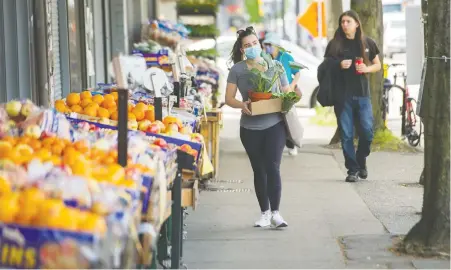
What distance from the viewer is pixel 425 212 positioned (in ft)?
23.0

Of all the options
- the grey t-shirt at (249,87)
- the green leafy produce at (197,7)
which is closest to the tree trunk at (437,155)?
the grey t-shirt at (249,87)

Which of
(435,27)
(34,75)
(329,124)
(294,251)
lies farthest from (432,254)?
(329,124)

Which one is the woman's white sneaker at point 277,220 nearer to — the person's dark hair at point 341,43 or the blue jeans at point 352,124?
the blue jeans at point 352,124

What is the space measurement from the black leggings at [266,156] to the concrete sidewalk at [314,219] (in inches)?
12.4

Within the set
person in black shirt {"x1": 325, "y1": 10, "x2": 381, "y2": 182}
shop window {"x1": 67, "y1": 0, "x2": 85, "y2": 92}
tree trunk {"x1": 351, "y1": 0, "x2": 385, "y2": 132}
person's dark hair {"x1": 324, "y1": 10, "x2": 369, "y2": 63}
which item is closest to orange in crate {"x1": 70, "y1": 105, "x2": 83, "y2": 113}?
person in black shirt {"x1": 325, "y1": 10, "x2": 381, "y2": 182}

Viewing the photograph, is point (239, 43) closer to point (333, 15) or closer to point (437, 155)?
point (437, 155)

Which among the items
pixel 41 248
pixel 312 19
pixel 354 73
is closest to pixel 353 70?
pixel 354 73

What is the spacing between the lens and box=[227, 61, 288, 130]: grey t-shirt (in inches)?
316

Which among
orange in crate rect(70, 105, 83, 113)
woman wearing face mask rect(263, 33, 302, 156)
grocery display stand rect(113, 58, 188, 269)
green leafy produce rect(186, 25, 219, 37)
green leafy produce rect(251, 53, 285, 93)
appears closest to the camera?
grocery display stand rect(113, 58, 188, 269)

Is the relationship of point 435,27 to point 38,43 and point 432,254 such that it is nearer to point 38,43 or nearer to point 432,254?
point 432,254

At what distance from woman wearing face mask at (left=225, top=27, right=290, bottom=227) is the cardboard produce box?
79 mm

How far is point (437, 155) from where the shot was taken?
6.98m

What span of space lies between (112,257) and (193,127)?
12.5ft

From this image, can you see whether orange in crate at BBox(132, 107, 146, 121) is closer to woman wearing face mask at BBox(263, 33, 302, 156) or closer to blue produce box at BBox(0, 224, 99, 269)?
woman wearing face mask at BBox(263, 33, 302, 156)
